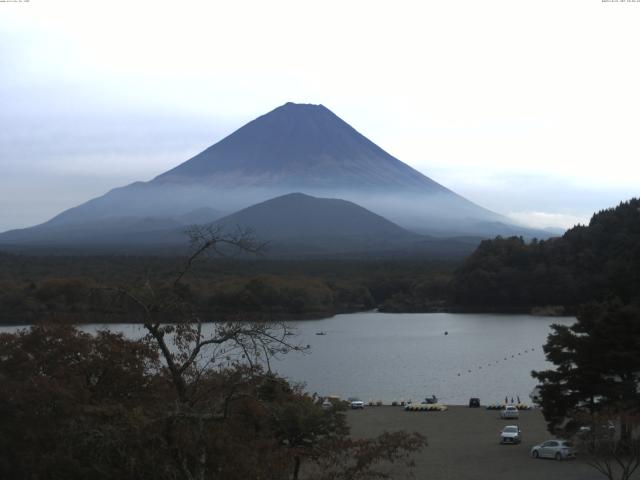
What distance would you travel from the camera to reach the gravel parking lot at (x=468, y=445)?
11375mm

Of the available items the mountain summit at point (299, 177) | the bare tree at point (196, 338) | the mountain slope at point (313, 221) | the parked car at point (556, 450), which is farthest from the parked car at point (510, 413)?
the mountain summit at point (299, 177)

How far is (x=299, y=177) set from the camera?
149375mm

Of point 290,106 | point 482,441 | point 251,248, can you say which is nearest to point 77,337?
point 251,248

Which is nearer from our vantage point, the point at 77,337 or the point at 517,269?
the point at 77,337

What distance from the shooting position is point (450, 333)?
117 feet

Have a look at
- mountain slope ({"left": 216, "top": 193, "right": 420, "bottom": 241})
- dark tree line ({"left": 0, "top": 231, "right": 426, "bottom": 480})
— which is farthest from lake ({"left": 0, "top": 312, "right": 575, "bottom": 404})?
mountain slope ({"left": 216, "top": 193, "right": 420, "bottom": 241})

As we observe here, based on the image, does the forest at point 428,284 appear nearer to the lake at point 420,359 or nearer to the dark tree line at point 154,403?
the lake at point 420,359

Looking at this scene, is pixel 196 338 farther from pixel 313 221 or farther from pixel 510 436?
pixel 313 221

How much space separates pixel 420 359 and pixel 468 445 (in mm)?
13925

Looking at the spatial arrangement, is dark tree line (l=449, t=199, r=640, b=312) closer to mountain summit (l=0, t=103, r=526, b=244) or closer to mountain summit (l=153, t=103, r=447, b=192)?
mountain summit (l=0, t=103, r=526, b=244)

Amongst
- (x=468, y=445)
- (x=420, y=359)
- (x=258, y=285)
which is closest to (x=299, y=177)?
(x=258, y=285)

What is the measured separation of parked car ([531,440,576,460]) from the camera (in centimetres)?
1210

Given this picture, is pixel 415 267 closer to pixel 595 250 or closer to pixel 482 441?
pixel 595 250

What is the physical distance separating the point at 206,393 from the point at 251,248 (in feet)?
3.13
